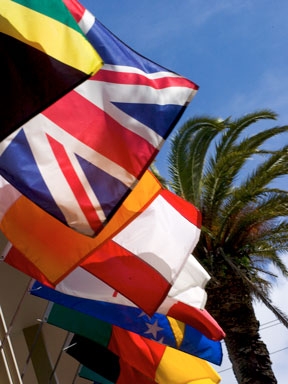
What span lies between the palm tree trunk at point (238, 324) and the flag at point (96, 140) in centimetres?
1057

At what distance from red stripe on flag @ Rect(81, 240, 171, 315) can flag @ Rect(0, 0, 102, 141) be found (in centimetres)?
318

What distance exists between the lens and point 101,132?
6.38m

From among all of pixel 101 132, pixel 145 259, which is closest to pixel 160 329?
pixel 145 259

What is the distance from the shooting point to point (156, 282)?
841cm

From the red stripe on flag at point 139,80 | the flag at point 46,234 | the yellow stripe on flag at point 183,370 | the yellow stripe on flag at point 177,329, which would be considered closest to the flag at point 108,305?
the yellow stripe on flag at point 177,329

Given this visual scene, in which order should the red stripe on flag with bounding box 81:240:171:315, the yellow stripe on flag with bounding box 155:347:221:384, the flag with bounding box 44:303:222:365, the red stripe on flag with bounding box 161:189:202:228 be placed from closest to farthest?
1. the red stripe on flag with bounding box 81:240:171:315
2. the red stripe on flag with bounding box 161:189:202:228
3. the flag with bounding box 44:303:222:365
4. the yellow stripe on flag with bounding box 155:347:221:384

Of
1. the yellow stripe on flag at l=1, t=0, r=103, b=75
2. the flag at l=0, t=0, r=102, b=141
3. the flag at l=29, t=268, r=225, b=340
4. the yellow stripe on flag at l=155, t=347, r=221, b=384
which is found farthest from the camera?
the yellow stripe on flag at l=155, t=347, r=221, b=384

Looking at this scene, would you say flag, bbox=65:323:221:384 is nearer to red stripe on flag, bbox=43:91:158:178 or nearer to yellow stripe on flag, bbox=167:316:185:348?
yellow stripe on flag, bbox=167:316:185:348

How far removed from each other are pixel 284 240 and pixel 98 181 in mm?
12539

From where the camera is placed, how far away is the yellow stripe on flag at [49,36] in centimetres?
540

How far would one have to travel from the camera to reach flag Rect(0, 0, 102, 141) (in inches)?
208

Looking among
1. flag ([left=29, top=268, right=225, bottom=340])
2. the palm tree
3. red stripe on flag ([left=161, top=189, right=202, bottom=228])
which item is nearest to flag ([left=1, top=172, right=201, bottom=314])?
red stripe on flag ([left=161, top=189, right=202, bottom=228])

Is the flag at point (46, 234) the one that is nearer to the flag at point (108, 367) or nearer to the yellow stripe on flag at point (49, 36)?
the yellow stripe on flag at point (49, 36)

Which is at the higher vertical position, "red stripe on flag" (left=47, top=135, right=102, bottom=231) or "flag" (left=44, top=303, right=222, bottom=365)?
"red stripe on flag" (left=47, top=135, right=102, bottom=231)
